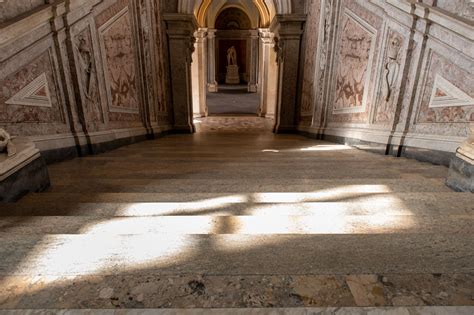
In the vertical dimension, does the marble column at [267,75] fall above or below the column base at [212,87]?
above

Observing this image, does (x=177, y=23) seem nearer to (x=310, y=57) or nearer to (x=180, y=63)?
(x=180, y=63)

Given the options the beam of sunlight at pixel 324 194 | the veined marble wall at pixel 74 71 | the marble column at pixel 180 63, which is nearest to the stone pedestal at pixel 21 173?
the veined marble wall at pixel 74 71

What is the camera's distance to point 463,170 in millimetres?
2119

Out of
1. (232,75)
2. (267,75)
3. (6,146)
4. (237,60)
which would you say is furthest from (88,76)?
(237,60)

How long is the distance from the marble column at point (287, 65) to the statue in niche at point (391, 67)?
3.55m

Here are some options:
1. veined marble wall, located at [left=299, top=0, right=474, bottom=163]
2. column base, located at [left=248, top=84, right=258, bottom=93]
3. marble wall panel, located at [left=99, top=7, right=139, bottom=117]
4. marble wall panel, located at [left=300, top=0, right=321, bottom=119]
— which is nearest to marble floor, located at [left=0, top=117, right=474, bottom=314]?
veined marble wall, located at [left=299, top=0, right=474, bottom=163]

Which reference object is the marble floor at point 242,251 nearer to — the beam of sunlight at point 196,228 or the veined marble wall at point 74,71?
the beam of sunlight at point 196,228

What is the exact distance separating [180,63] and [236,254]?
268 inches

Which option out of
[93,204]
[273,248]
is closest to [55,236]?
[93,204]

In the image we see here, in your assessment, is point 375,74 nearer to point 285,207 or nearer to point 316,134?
point 316,134

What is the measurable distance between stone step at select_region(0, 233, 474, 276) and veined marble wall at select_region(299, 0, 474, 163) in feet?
7.68

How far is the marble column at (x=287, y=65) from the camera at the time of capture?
7.17 metres

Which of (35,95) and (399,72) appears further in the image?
(399,72)

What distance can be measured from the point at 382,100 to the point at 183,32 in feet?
15.8
